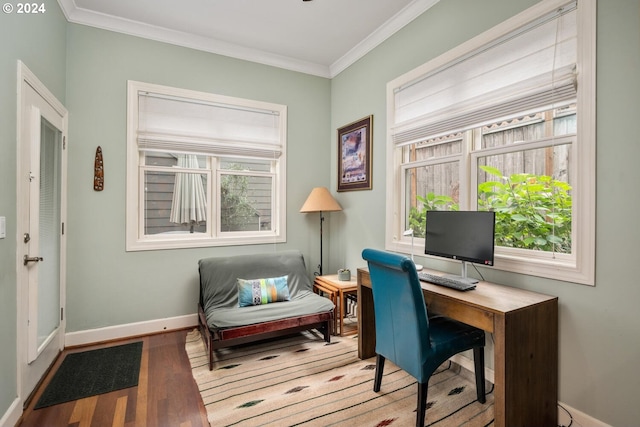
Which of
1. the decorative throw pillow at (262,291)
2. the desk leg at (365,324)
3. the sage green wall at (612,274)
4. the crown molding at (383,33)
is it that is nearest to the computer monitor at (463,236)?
the sage green wall at (612,274)

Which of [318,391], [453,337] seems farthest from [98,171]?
[453,337]

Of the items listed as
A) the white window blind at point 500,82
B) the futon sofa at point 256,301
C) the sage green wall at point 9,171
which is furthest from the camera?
the futon sofa at point 256,301

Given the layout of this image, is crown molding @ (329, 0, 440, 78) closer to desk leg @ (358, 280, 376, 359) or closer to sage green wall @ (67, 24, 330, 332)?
sage green wall @ (67, 24, 330, 332)

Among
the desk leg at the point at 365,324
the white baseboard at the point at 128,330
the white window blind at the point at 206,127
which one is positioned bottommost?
the white baseboard at the point at 128,330

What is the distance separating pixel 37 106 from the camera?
85.3 inches

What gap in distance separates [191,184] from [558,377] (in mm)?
3379

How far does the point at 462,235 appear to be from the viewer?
2.16m

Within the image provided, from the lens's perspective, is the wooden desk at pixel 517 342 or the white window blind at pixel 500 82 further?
the white window blind at pixel 500 82

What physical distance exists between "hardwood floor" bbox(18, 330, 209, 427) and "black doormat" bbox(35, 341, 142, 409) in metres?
0.05

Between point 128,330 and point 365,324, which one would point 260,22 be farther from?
point 128,330

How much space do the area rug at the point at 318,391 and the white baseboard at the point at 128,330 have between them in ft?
1.87

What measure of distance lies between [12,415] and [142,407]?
65 cm

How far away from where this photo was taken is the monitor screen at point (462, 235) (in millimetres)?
2006

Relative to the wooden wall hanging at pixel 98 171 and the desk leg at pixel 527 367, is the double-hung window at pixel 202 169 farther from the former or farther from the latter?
the desk leg at pixel 527 367
